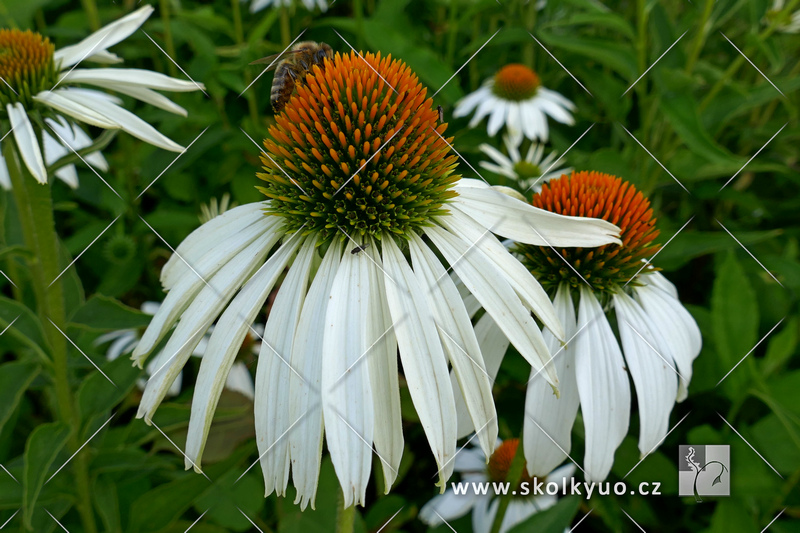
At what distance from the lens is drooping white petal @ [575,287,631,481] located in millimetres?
650

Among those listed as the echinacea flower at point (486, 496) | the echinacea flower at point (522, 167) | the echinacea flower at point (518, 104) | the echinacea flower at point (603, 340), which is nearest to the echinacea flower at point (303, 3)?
the echinacea flower at point (518, 104)

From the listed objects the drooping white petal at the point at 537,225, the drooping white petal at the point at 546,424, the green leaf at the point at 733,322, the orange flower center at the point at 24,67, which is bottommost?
the green leaf at the point at 733,322

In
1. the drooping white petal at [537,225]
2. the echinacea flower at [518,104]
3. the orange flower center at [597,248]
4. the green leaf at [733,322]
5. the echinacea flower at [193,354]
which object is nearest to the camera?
the drooping white petal at [537,225]

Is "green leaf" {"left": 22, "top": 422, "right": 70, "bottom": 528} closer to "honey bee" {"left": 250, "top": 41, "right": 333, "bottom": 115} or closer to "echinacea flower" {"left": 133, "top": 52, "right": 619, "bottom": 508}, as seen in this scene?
"echinacea flower" {"left": 133, "top": 52, "right": 619, "bottom": 508}

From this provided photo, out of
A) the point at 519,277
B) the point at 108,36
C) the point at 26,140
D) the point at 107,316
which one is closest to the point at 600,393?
the point at 519,277

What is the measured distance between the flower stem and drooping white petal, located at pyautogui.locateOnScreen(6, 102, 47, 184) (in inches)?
1.5

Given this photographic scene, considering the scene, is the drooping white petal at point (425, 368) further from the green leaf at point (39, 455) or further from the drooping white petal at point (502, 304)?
the green leaf at point (39, 455)

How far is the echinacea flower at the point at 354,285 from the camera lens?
0.57 metres

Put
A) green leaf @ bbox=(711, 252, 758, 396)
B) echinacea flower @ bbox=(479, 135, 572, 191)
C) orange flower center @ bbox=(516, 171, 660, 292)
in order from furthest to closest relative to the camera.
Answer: echinacea flower @ bbox=(479, 135, 572, 191) < green leaf @ bbox=(711, 252, 758, 396) < orange flower center @ bbox=(516, 171, 660, 292)

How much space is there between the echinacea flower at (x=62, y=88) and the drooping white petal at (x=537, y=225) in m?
0.44

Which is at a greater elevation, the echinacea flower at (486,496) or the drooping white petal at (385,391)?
the drooping white petal at (385,391)

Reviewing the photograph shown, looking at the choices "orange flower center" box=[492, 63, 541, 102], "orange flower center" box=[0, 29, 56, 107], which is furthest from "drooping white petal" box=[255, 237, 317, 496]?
"orange flower center" box=[492, 63, 541, 102]

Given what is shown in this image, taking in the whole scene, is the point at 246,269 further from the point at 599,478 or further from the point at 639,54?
the point at 639,54

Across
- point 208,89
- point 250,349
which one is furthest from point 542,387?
point 208,89
